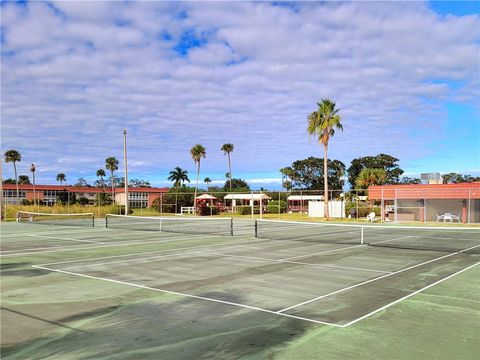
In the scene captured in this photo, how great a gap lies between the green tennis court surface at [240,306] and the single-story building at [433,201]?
25844mm

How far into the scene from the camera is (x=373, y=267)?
13.0 m

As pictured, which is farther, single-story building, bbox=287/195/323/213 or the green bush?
single-story building, bbox=287/195/323/213

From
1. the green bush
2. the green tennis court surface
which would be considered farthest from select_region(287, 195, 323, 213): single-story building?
the green tennis court surface

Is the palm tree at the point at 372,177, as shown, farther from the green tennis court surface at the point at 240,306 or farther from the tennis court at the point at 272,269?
the green tennis court surface at the point at 240,306

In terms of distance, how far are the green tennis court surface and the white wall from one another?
1261 inches

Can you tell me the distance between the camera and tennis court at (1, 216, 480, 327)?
8.67m

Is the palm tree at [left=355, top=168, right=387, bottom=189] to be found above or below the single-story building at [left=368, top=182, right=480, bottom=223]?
above

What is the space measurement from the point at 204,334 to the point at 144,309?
193cm

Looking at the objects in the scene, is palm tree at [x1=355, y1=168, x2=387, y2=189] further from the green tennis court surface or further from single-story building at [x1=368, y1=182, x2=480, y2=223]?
the green tennis court surface

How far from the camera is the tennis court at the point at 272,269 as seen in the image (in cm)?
867

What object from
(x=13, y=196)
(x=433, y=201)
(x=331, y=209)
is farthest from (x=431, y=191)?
(x=13, y=196)

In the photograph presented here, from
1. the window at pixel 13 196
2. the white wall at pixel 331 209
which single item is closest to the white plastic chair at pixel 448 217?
the white wall at pixel 331 209

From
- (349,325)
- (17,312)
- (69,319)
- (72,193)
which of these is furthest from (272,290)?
(72,193)

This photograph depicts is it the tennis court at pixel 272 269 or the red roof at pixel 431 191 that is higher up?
the red roof at pixel 431 191
